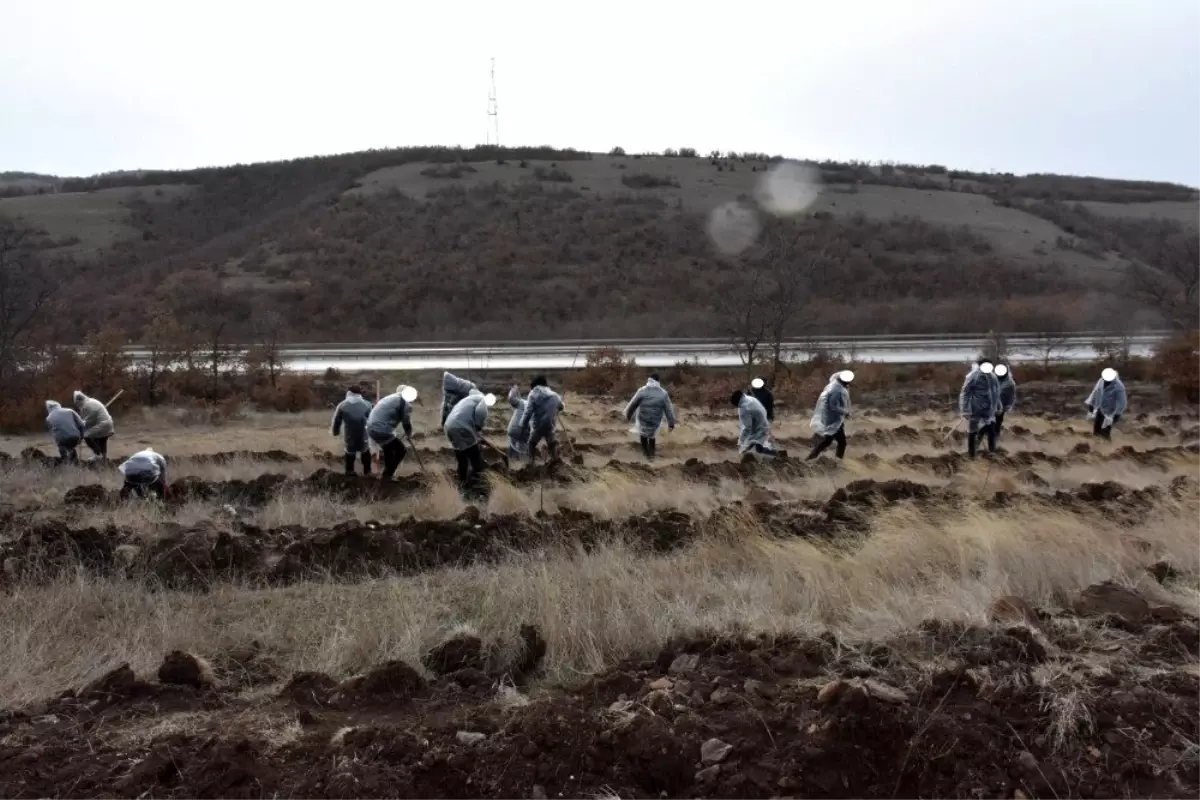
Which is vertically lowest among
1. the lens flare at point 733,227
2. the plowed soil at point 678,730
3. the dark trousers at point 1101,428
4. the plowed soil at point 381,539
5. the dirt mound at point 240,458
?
the dirt mound at point 240,458

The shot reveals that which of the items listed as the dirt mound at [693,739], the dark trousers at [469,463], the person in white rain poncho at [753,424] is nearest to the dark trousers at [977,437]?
the person in white rain poncho at [753,424]

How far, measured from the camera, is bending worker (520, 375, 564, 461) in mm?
12734

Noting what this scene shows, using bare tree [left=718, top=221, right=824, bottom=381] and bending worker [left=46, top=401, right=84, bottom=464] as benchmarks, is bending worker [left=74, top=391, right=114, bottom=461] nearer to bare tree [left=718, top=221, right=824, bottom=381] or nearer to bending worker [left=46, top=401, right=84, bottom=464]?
bending worker [left=46, top=401, right=84, bottom=464]

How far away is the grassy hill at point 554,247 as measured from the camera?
4778cm

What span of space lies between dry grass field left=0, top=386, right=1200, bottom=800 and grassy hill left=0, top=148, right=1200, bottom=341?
31.8 metres

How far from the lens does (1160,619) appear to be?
4719 millimetres

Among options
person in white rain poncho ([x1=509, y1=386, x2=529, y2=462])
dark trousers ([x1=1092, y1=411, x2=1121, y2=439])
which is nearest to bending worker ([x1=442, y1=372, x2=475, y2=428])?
person in white rain poncho ([x1=509, y1=386, x2=529, y2=462])

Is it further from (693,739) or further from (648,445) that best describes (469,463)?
(693,739)

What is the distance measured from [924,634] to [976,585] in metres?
1.33

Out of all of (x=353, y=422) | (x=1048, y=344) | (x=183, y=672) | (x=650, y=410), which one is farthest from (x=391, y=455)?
(x=1048, y=344)

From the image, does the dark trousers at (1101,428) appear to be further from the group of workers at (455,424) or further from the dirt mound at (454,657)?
the dirt mound at (454,657)

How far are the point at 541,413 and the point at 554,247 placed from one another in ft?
151

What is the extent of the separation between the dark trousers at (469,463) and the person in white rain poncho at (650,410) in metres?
3.11

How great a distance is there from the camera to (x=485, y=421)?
1228 centimetres
